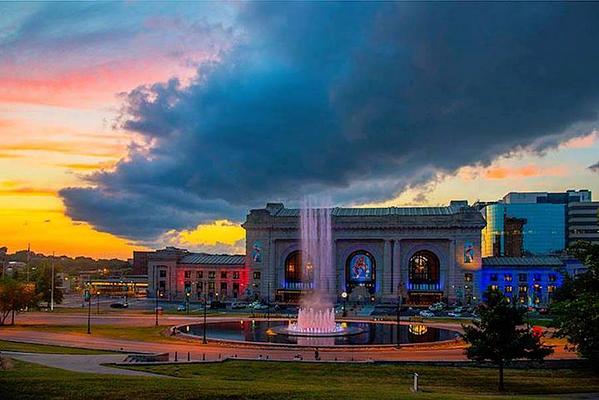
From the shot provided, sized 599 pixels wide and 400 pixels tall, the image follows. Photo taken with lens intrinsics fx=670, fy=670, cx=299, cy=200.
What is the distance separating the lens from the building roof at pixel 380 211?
144m

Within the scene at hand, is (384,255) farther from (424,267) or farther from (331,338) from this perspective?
(331,338)

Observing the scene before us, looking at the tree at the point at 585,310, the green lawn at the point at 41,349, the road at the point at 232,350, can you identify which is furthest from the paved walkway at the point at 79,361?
the tree at the point at 585,310

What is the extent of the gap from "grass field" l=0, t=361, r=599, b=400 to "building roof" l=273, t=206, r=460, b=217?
97618 mm

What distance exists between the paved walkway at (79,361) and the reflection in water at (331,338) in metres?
20.1

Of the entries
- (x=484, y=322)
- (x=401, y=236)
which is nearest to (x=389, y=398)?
(x=484, y=322)

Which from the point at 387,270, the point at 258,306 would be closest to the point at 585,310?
the point at 258,306

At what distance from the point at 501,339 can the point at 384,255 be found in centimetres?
9959

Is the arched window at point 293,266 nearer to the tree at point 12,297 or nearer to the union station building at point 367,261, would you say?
the union station building at point 367,261

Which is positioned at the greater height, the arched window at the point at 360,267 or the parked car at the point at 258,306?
the arched window at the point at 360,267

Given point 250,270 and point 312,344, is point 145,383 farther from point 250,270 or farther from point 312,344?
point 250,270

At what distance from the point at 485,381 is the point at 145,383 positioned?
23.3m

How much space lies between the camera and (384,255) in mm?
141500

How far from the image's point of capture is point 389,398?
90.4 feet

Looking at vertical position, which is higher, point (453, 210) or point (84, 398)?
point (453, 210)
